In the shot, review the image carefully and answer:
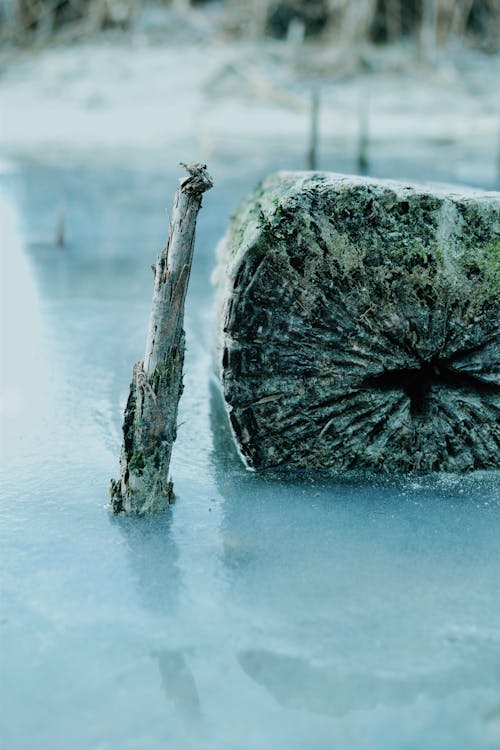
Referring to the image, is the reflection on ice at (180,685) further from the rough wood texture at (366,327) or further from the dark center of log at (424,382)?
the dark center of log at (424,382)

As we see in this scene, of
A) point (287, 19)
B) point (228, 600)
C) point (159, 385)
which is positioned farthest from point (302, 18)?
point (228, 600)

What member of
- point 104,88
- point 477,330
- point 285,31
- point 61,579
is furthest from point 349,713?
point 285,31

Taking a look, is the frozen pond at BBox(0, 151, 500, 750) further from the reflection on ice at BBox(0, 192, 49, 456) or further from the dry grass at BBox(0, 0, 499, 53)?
the dry grass at BBox(0, 0, 499, 53)

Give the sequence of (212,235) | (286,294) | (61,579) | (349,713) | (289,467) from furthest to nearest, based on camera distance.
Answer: (212,235) → (289,467) → (286,294) → (61,579) → (349,713)

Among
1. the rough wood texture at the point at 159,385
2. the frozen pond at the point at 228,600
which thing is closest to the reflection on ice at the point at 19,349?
the frozen pond at the point at 228,600

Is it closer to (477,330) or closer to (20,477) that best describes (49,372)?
(20,477)

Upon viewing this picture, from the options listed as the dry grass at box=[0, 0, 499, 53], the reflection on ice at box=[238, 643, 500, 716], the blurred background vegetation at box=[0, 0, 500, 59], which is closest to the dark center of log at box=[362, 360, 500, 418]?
the reflection on ice at box=[238, 643, 500, 716]
